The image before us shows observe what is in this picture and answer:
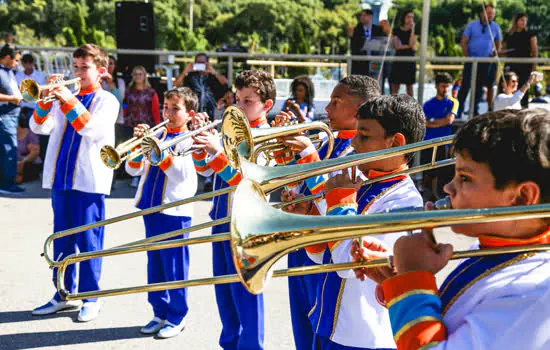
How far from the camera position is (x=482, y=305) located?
117 centimetres

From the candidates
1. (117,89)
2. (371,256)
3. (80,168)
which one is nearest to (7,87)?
(117,89)

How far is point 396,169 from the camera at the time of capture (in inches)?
78.4

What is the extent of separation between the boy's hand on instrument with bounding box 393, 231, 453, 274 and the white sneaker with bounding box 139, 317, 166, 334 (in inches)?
107

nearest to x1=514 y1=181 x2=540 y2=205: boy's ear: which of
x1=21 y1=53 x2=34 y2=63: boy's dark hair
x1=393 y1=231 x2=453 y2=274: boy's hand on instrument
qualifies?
x1=393 y1=231 x2=453 y2=274: boy's hand on instrument

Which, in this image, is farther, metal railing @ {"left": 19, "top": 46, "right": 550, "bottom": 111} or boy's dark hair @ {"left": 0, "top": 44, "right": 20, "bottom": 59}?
metal railing @ {"left": 19, "top": 46, "right": 550, "bottom": 111}

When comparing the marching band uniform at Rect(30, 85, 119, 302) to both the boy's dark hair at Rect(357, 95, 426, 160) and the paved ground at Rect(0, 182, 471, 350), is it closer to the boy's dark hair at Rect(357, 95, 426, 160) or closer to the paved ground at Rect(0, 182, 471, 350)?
the paved ground at Rect(0, 182, 471, 350)

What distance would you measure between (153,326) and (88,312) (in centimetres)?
47

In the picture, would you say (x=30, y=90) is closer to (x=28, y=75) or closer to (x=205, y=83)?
(x=205, y=83)

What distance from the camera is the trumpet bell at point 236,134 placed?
2.26 m

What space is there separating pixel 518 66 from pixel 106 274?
224 inches

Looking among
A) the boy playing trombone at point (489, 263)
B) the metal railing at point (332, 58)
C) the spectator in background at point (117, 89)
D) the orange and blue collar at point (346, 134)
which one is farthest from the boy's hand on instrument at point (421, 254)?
the spectator in background at point (117, 89)

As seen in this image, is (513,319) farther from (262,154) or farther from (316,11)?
(316,11)

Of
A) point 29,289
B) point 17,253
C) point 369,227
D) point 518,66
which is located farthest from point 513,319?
point 518,66

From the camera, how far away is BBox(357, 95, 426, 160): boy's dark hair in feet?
6.63
